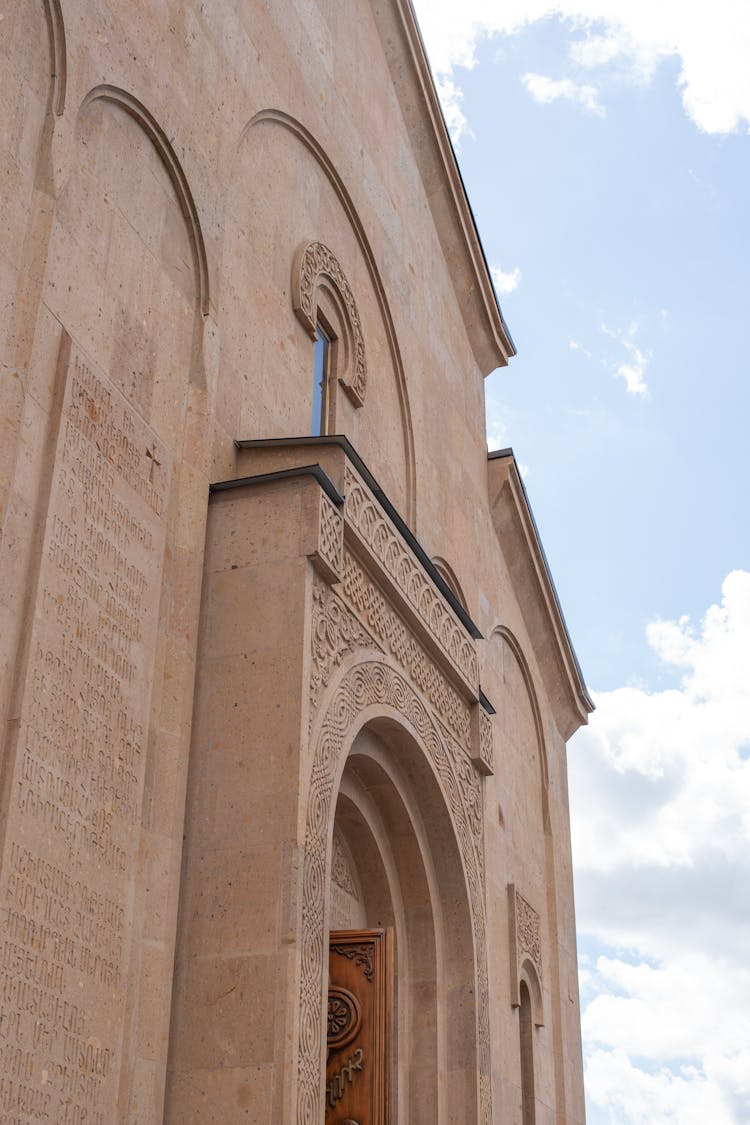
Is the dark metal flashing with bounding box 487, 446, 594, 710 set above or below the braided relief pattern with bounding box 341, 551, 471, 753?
above

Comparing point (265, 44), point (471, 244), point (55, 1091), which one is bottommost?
point (55, 1091)

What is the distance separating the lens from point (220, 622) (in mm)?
7457

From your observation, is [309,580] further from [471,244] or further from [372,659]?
[471,244]

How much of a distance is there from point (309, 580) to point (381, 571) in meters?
1.22

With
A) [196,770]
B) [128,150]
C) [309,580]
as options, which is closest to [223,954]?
[196,770]

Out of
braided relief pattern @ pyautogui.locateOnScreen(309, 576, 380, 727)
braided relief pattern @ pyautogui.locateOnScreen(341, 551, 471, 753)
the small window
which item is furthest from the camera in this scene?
the small window

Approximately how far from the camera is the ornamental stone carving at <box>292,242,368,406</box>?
32.0 ft

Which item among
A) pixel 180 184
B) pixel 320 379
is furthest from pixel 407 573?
pixel 180 184

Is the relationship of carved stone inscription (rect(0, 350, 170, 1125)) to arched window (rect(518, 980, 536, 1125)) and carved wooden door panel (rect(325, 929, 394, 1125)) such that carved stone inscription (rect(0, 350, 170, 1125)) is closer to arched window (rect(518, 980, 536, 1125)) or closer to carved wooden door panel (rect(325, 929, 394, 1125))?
carved wooden door panel (rect(325, 929, 394, 1125))

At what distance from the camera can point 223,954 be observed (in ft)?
21.5

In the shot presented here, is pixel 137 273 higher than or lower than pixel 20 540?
higher

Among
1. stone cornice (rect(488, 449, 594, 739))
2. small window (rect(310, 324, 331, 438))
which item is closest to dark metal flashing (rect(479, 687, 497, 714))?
small window (rect(310, 324, 331, 438))

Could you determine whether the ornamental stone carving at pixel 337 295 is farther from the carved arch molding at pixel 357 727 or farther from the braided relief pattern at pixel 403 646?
the braided relief pattern at pixel 403 646

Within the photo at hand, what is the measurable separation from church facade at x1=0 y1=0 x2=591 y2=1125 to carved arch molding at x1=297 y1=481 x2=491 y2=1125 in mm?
32
